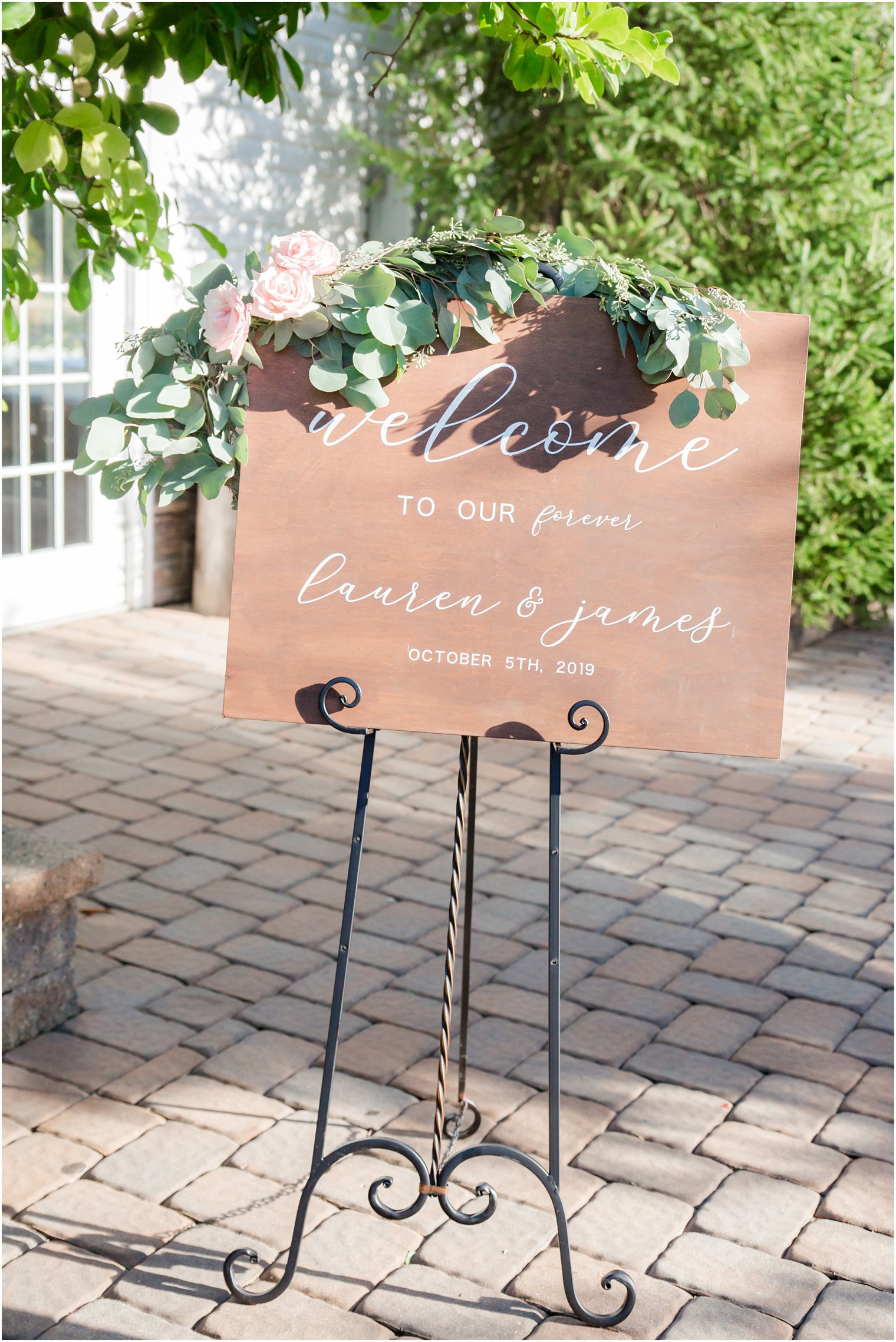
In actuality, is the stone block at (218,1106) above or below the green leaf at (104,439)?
below

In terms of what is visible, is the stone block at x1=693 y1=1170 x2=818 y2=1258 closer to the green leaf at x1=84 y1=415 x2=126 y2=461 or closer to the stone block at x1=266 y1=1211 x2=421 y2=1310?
the stone block at x1=266 y1=1211 x2=421 y2=1310

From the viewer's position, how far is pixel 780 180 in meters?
6.32

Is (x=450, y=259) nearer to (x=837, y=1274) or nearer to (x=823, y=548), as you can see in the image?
(x=837, y=1274)

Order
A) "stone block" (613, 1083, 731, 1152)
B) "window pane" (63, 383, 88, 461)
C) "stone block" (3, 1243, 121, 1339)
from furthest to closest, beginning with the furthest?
"window pane" (63, 383, 88, 461) → "stone block" (613, 1083, 731, 1152) → "stone block" (3, 1243, 121, 1339)

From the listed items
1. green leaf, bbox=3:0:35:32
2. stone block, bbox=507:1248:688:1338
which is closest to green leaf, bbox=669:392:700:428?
green leaf, bbox=3:0:35:32

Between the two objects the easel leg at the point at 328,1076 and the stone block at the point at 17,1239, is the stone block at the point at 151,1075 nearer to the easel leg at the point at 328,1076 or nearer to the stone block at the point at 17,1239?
the stone block at the point at 17,1239

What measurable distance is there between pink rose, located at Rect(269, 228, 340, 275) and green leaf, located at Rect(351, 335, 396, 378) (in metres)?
0.12

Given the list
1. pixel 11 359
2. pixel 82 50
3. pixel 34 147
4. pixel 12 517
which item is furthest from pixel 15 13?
pixel 12 517

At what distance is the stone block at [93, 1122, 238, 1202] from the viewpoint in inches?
92.7

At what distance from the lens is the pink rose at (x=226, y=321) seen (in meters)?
1.80

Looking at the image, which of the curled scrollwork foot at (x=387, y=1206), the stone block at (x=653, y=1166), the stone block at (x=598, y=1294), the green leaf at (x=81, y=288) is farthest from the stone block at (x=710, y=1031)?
the green leaf at (x=81, y=288)

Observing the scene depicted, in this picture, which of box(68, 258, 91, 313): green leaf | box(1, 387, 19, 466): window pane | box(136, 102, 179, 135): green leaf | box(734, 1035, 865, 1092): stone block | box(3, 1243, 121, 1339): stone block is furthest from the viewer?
box(1, 387, 19, 466): window pane

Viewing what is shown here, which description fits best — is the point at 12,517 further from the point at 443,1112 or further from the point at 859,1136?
the point at 859,1136

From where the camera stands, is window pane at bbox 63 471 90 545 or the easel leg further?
window pane at bbox 63 471 90 545
